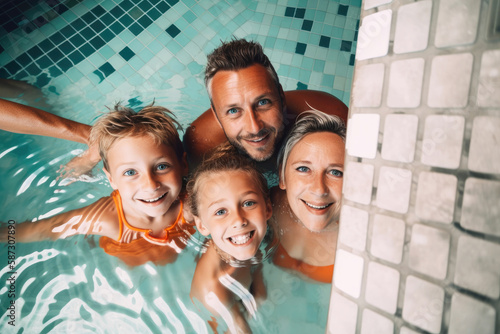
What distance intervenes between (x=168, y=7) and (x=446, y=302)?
5.28 feet

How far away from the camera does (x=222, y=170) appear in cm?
96

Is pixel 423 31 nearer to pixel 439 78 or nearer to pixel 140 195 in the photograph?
pixel 439 78

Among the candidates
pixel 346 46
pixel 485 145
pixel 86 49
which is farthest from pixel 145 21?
pixel 485 145

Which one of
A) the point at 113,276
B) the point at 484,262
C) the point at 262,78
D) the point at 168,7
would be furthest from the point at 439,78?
the point at 168,7

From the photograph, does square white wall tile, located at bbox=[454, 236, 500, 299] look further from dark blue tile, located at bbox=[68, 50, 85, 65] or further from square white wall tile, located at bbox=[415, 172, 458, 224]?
A: dark blue tile, located at bbox=[68, 50, 85, 65]

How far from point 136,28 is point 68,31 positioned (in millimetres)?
288

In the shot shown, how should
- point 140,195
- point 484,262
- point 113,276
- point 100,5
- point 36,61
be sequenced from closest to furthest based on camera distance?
point 484,262
point 140,195
point 113,276
point 36,61
point 100,5

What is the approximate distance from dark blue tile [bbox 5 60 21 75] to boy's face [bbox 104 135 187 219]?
714mm

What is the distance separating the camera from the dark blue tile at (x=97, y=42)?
1379 millimetres

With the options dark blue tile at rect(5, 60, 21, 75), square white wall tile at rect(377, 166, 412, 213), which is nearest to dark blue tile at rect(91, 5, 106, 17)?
dark blue tile at rect(5, 60, 21, 75)

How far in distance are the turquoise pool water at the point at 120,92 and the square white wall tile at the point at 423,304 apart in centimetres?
70

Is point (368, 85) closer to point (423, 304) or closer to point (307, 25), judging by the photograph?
point (423, 304)

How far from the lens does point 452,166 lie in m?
0.35

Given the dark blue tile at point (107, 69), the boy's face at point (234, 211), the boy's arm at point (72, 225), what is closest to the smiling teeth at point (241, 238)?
the boy's face at point (234, 211)
